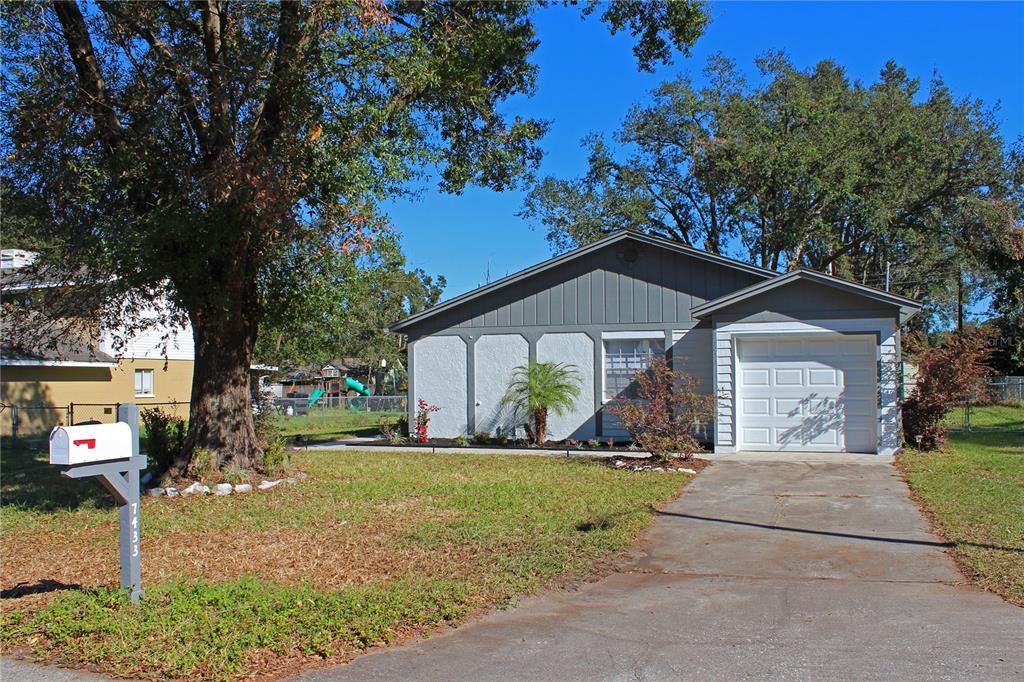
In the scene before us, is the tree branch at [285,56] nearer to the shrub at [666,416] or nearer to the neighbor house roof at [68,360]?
the shrub at [666,416]

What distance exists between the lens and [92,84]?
35.2ft

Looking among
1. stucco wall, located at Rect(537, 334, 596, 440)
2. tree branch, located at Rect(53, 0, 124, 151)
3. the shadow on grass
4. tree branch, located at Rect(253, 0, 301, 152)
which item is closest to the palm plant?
stucco wall, located at Rect(537, 334, 596, 440)

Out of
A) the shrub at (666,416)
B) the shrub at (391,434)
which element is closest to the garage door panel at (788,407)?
the shrub at (666,416)

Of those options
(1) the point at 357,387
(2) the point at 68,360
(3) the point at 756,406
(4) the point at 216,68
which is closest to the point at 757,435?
(3) the point at 756,406

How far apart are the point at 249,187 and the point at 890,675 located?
8521 millimetres

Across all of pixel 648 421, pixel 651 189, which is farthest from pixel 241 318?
pixel 651 189

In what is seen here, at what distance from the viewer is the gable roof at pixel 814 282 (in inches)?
559

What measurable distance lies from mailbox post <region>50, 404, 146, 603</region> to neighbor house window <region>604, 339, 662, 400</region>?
12390 millimetres

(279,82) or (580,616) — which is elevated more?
(279,82)

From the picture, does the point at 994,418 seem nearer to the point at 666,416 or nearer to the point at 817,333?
the point at 817,333

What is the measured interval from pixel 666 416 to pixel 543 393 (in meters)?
3.85

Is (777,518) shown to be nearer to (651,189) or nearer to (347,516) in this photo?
(347,516)

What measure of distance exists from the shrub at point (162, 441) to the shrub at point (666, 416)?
24.3 ft

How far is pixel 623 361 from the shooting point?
1731 centimetres
